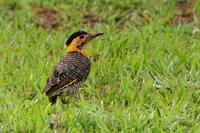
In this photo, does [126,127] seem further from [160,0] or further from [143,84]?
[160,0]

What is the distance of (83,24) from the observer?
11805 mm

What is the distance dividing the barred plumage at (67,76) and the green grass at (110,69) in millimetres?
135

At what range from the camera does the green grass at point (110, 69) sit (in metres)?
7.95

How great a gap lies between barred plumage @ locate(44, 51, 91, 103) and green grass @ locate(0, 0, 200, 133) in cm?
14

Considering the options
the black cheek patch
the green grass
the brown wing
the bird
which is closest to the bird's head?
the bird

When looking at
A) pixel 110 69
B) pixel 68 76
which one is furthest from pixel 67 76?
pixel 110 69

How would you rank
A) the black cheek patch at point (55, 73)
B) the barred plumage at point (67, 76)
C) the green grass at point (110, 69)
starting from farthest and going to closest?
the black cheek patch at point (55, 73) < the barred plumage at point (67, 76) < the green grass at point (110, 69)

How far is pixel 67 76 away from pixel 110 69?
3.31 ft

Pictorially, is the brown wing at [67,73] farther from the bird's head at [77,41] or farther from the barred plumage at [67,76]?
the bird's head at [77,41]

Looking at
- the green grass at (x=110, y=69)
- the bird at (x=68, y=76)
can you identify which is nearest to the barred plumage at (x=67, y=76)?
the bird at (x=68, y=76)

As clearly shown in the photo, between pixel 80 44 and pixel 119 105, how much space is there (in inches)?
46.1

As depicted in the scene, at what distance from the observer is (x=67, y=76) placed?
8758mm

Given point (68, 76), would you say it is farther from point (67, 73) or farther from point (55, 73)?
point (55, 73)

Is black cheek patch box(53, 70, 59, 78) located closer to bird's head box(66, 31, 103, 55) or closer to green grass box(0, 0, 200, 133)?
green grass box(0, 0, 200, 133)
